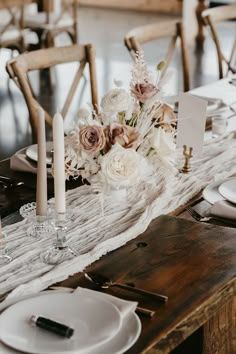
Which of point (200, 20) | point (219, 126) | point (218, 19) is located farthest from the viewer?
point (200, 20)

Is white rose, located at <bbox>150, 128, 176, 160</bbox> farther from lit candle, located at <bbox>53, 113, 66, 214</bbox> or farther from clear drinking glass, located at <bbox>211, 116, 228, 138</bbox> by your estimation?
clear drinking glass, located at <bbox>211, 116, 228, 138</bbox>

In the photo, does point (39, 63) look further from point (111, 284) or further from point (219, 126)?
point (111, 284)

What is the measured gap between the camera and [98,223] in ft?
6.56

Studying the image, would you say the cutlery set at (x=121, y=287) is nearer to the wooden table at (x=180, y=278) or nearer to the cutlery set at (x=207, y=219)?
the wooden table at (x=180, y=278)

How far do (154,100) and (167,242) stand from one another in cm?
40

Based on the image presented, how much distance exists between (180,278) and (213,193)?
546mm

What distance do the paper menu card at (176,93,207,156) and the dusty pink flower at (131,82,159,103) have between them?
9.9 inches

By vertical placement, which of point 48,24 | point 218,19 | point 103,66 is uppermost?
point 218,19

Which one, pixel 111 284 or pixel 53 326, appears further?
pixel 111 284

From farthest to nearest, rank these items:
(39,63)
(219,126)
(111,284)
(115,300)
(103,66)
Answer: (103,66) → (39,63) → (219,126) → (111,284) → (115,300)

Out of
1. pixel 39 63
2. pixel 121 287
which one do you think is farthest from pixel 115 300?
pixel 39 63

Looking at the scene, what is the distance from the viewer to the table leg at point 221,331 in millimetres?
1891

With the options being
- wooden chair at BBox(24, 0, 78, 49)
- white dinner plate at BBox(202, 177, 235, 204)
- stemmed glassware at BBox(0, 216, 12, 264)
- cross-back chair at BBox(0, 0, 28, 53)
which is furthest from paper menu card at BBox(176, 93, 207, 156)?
wooden chair at BBox(24, 0, 78, 49)

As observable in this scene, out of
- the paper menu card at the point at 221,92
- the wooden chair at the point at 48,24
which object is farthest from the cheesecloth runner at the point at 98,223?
the wooden chair at the point at 48,24
